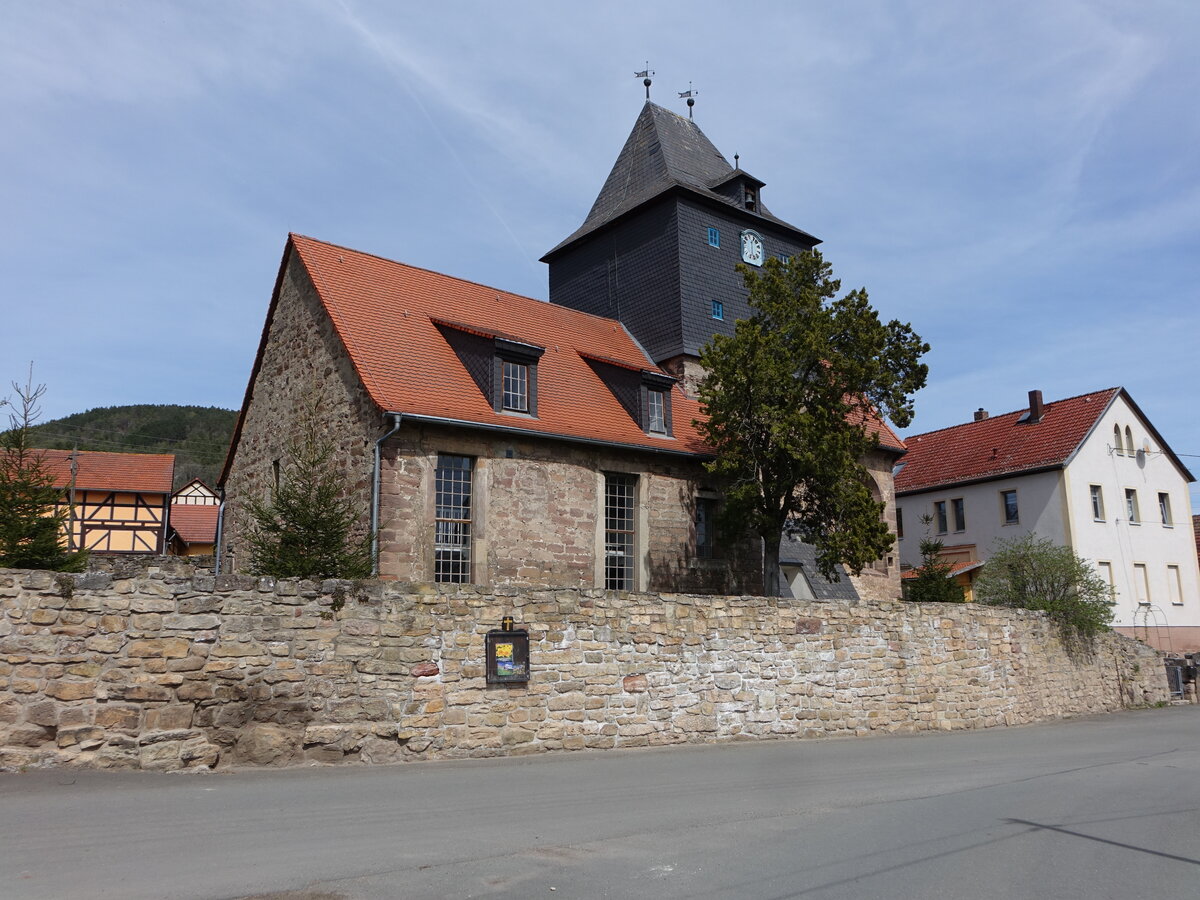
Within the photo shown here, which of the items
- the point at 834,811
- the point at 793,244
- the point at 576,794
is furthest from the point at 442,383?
the point at 793,244

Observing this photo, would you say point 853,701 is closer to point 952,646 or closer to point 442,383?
point 952,646

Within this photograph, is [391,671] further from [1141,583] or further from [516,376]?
Result: [1141,583]

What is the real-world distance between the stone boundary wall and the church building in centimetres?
510

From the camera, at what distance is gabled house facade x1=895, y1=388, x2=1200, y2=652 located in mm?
34000

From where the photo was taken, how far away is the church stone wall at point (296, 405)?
58.5 ft

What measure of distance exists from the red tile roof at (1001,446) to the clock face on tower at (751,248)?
13.6 meters

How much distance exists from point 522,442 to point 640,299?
1019 cm

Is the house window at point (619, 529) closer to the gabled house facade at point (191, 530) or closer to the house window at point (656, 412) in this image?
the house window at point (656, 412)

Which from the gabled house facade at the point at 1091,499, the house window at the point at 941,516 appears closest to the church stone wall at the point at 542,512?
the gabled house facade at the point at 1091,499

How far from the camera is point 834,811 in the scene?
8.49m

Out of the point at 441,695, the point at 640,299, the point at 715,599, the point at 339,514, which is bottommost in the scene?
the point at 441,695

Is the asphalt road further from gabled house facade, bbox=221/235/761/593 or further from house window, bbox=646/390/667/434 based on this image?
house window, bbox=646/390/667/434

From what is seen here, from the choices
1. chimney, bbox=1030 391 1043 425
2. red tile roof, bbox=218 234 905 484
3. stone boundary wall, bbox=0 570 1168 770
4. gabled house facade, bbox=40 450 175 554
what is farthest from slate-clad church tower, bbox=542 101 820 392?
gabled house facade, bbox=40 450 175 554

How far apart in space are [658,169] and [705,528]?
1294cm
